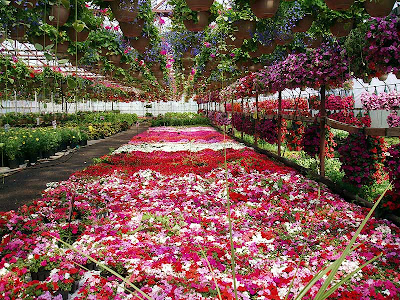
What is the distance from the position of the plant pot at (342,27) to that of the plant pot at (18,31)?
378cm

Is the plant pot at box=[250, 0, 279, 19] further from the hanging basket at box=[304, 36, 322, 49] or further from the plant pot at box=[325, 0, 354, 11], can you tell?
the hanging basket at box=[304, 36, 322, 49]

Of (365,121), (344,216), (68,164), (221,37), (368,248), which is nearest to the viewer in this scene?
(368,248)

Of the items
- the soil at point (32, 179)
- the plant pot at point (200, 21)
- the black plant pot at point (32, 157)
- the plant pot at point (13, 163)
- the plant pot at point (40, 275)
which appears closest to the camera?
the plant pot at point (40, 275)

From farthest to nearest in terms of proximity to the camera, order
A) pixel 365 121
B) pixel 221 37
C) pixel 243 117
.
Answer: pixel 243 117
pixel 221 37
pixel 365 121

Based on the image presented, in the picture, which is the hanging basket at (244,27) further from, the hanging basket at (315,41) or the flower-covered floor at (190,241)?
the flower-covered floor at (190,241)

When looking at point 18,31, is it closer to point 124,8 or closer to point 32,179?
point 124,8

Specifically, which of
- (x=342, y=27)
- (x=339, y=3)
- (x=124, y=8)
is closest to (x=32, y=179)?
(x=124, y=8)

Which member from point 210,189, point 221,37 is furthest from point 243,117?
point 210,189

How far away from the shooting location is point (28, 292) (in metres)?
2.33

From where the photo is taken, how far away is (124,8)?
11.8 ft

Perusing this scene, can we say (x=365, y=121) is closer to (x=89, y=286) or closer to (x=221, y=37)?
(x=221, y=37)

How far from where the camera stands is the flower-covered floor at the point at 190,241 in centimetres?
258

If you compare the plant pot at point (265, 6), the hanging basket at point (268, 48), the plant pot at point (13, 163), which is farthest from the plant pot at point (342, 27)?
the plant pot at point (13, 163)

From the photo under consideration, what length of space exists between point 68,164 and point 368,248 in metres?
7.61
